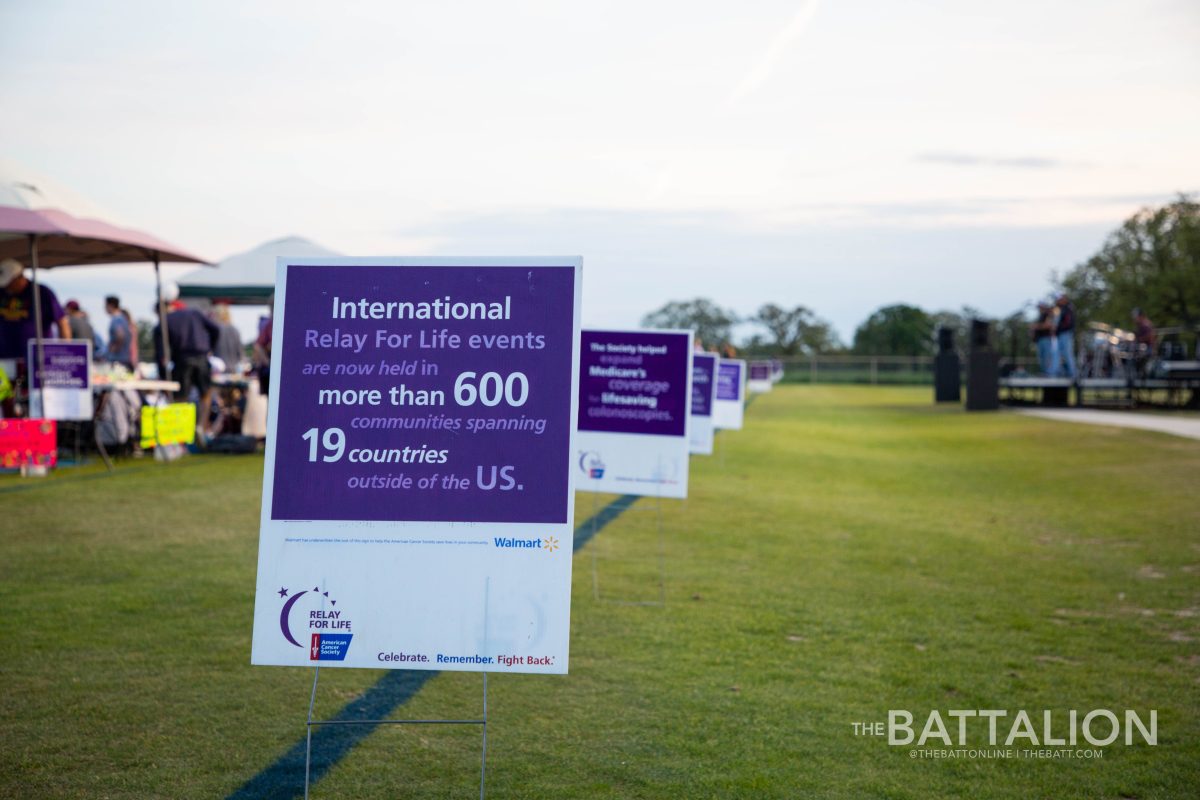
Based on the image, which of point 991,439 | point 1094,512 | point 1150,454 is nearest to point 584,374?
point 1094,512

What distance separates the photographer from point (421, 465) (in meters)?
4.10

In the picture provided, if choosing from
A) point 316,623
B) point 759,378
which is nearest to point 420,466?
point 316,623

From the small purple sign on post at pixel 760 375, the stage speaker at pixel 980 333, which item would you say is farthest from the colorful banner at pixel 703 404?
the small purple sign on post at pixel 760 375

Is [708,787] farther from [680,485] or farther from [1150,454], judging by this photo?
[1150,454]

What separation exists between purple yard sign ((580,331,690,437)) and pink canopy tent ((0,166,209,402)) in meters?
8.42

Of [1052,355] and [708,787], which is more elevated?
[1052,355]

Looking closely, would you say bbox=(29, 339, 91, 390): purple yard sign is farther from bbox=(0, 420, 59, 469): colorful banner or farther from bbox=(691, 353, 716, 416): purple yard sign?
bbox=(691, 353, 716, 416): purple yard sign

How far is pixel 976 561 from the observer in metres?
9.87

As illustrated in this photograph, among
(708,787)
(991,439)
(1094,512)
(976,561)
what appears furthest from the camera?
(991,439)

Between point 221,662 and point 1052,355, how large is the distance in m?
31.0

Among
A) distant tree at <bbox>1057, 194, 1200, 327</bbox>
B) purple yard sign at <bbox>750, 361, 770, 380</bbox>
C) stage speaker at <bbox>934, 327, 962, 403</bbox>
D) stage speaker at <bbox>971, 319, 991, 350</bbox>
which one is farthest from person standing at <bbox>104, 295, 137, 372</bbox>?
distant tree at <bbox>1057, 194, 1200, 327</bbox>

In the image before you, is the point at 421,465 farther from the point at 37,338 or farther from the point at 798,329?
the point at 798,329

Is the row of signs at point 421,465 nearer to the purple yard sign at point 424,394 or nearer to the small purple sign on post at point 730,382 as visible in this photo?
the purple yard sign at point 424,394

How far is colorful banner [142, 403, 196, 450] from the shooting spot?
16.0 meters
